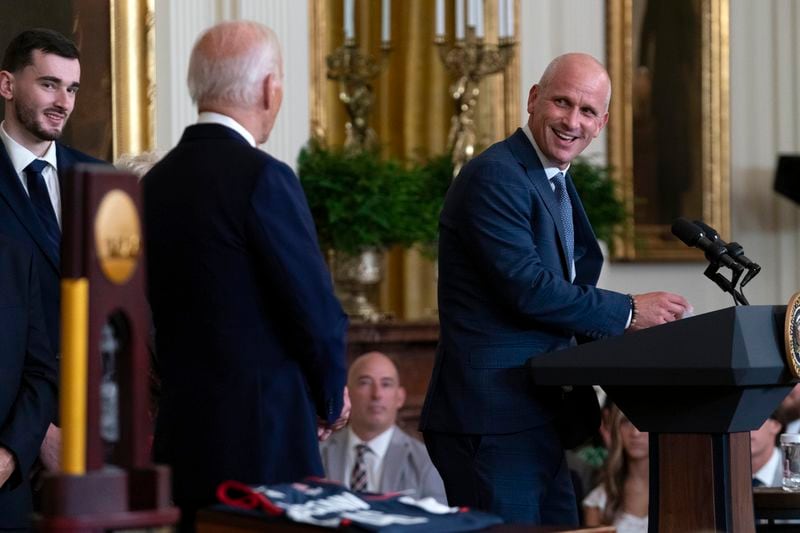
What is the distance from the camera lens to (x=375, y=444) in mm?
6719

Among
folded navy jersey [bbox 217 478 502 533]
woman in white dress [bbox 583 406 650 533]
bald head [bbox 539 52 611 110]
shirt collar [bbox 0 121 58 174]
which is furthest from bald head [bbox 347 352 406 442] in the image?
folded navy jersey [bbox 217 478 502 533]

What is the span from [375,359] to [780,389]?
127 inches

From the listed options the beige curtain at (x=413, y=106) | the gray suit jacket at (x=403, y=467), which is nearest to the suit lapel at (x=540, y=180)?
the gray suit jacket at (x=403, y=467)

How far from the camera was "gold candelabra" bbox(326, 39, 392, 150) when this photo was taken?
8023 millimetres

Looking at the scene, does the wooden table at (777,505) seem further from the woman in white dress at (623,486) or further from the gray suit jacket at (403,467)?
the gray suit jacket at (403,467)

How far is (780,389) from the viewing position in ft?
12.4

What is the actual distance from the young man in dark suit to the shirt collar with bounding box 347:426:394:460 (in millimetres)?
2554

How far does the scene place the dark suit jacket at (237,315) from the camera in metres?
3.23

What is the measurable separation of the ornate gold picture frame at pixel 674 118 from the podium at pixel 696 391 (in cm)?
622

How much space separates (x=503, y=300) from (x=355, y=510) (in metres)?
1.45

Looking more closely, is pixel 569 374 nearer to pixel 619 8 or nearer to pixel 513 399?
pixel 513 399

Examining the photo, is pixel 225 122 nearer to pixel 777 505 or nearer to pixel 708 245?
pixel 708 245

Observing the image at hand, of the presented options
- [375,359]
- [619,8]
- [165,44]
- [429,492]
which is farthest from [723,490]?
[619,8]

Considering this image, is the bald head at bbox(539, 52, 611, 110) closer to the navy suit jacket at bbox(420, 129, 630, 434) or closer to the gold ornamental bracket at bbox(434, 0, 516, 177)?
the navy suit jacket at bbox(420, 129, 630, 434)
